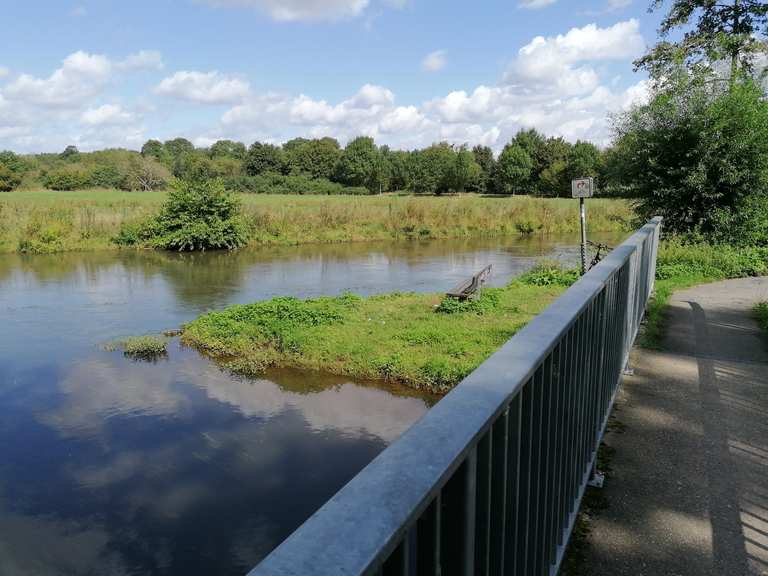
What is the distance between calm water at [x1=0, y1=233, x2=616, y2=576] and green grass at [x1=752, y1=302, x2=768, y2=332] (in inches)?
187

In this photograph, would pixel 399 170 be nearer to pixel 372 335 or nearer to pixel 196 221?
pixel 196 221

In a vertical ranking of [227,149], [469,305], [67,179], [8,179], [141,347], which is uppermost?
[227,149]

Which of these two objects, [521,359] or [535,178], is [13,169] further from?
[521,359]

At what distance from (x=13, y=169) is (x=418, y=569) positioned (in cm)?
9172

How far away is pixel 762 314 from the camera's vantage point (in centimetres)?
796

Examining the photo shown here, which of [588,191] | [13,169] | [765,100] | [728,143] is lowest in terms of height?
[588,191]

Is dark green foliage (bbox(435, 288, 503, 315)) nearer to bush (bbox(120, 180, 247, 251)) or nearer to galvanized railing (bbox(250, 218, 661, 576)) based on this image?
galvanized railing (bbox(250, 218, 661, 576))

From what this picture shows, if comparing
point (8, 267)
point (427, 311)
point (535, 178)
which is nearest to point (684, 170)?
point (427, 311)

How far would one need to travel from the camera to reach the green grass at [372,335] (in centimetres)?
1045

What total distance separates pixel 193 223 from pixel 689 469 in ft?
93.1

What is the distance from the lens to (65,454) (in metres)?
8.00

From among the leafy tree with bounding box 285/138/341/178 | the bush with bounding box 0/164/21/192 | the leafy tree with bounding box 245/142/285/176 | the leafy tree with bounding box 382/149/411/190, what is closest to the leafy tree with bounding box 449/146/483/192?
the leafy tree with bounding box 382/149/411/190

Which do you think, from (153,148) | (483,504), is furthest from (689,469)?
(153,148)

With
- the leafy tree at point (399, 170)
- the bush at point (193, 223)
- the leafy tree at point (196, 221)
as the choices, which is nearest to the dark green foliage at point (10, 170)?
the bush at point (193, 223)
